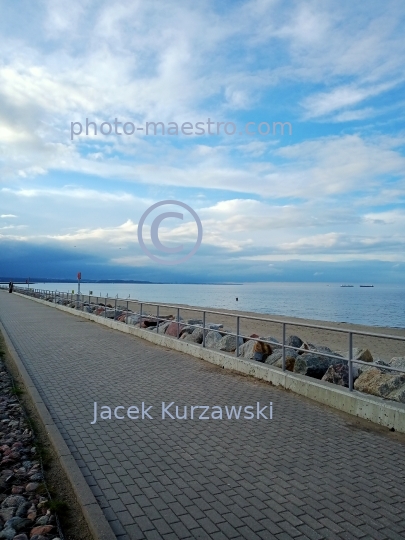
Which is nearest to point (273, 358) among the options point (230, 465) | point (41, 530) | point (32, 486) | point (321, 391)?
point (321, 391)

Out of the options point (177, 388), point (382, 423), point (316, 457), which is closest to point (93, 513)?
point (316, 457)

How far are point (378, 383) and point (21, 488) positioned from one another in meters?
5.23

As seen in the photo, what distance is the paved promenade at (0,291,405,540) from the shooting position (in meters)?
3.62

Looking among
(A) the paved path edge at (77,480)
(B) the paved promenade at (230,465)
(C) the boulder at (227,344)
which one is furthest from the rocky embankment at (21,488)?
(C) the boulder at (227,344)

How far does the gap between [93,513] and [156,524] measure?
492 millimetres

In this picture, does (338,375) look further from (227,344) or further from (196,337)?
(196,337)

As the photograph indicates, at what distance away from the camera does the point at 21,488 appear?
13.9 feet

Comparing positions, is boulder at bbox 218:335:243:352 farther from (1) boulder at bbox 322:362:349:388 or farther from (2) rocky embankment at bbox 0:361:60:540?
(2) rocky embankment at bbox 0:361:60:540

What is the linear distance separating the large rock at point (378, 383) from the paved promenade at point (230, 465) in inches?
35.8

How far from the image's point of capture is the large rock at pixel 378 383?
279 inches

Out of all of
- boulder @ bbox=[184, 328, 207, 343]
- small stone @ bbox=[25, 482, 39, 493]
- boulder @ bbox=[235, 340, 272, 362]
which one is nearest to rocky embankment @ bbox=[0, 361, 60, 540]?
small stone @ bbox=[25, 482, 39, 493]

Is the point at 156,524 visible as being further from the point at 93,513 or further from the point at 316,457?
the point at 316,457

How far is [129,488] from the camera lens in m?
4.20

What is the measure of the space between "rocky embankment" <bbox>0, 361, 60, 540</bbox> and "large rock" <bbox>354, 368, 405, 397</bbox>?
15.9 feet
